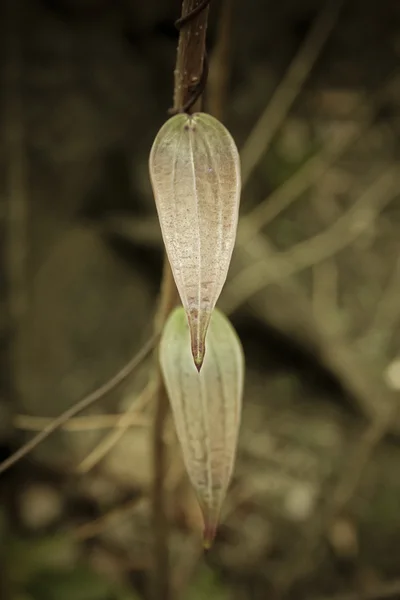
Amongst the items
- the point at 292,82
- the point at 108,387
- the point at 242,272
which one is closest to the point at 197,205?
A: the point at 108,387

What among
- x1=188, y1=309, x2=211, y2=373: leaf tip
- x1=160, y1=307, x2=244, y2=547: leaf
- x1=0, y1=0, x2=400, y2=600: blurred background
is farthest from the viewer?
x1=0, y1=0, x2=400, y2=600: blurred background

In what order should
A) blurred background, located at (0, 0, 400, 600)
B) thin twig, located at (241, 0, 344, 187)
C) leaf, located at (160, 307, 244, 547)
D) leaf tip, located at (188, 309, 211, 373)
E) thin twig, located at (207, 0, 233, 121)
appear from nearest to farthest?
1. leaf tip, located at (188, 309, 211, 373)
2. leaf, located at (160, 307, 244, 547)
3. thin twig, located at (207, 0, 233, 121)
4. blurred background, located at (0, 0, 400, 600)
5. thin twig, located at (241, 0, 344, 187)

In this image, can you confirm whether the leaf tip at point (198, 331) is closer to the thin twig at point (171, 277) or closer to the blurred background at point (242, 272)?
the thin twig at point (171, 277)

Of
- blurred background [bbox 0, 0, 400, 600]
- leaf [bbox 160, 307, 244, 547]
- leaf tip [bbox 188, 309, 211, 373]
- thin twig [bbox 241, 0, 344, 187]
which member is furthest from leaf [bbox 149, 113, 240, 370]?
thin twig [bbox 241, 0, 344, 187]

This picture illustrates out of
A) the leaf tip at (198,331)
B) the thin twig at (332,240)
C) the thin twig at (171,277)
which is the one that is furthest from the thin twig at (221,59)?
the thin twig at (332,240)

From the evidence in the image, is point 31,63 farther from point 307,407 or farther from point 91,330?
point 307,407

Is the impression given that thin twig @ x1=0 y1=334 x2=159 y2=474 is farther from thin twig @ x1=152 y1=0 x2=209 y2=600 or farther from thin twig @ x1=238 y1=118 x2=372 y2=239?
thin twig @ x1=238 y1=118 x2=372 y2=239

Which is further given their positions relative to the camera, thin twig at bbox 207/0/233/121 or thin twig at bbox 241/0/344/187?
thin twig at bbox 241/0/344/187
